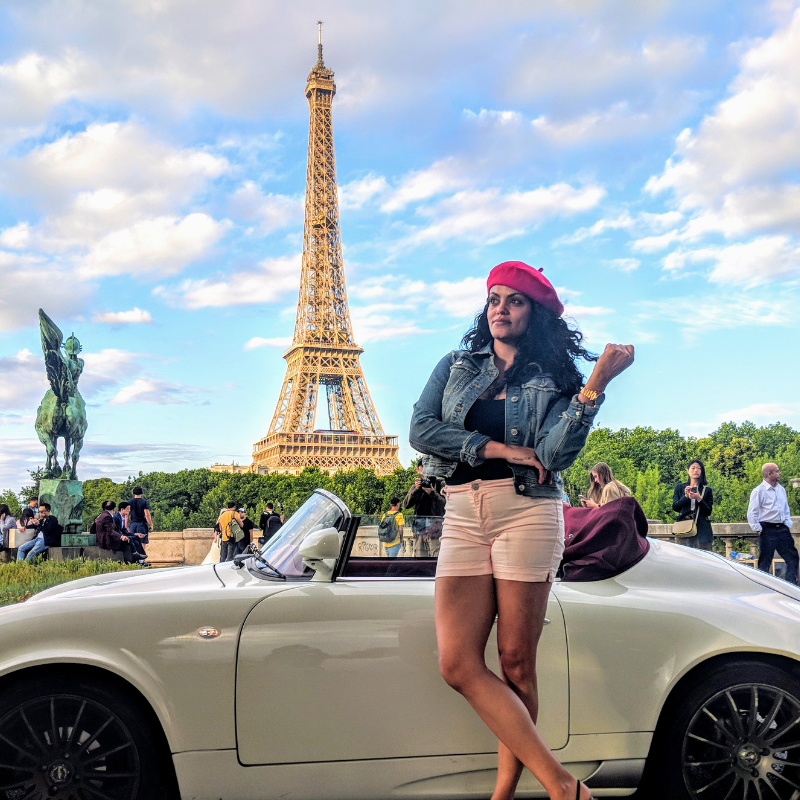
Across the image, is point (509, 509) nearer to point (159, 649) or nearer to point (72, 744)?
point (159, 649)

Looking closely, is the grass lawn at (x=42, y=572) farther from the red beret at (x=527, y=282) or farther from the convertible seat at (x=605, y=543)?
the red beret at (x=527, y=282)

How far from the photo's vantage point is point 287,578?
314 centimetres

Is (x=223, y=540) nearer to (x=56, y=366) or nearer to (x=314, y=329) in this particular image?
(x=56, y=366)

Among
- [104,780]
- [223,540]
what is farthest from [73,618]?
[223,540]

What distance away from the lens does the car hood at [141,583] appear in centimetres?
309

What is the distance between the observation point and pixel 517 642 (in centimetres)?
250

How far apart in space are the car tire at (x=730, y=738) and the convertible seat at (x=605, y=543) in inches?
19.9

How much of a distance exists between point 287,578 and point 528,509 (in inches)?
42.5

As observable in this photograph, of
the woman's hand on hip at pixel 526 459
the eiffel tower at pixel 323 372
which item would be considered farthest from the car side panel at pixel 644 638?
the eiffel tower at pixel 323 372

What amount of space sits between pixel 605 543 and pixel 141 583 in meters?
1.82

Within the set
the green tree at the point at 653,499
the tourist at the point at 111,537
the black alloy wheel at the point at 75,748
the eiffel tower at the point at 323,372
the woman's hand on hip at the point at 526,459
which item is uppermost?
the eiffel tower at the point at 323,372

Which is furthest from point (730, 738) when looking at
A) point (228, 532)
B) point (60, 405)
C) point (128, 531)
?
point (60, 405)

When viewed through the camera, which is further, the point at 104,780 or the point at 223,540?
the point at 223,540

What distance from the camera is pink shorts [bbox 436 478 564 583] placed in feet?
8.20
